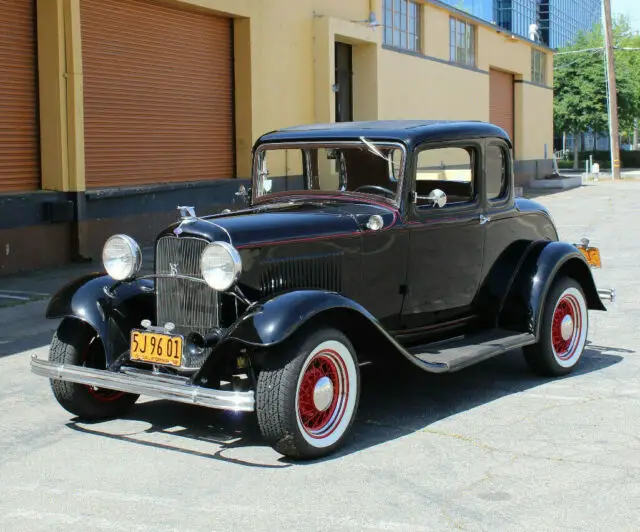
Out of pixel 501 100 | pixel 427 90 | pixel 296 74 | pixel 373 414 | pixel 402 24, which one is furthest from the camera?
pixel 501 100

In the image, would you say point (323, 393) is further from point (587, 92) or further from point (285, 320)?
point (587, 92)

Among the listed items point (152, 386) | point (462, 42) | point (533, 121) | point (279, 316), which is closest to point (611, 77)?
point (533, 121)

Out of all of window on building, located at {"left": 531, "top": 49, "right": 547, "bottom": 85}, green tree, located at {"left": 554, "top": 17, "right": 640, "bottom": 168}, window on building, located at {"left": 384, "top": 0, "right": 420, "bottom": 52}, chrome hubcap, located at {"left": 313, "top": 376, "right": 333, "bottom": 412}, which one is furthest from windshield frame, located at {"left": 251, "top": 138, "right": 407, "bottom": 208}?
green tree, located at {"left": 554, "top": 17, "right": 640, "bottom": 168}

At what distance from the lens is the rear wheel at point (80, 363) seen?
18.9 feet

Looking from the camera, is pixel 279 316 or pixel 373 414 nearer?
pixel 279 316

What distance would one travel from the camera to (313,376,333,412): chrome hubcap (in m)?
5.15

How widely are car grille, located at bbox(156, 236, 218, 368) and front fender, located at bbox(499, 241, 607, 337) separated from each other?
2431 mm

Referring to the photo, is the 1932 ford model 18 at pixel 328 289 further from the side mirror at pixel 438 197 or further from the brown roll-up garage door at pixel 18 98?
the brown roll-up garage door at pixel 18 98

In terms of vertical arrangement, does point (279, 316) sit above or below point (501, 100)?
below

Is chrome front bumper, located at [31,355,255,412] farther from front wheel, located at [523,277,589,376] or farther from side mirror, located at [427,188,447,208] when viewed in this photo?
front wheel, located at [523,277,589,376]

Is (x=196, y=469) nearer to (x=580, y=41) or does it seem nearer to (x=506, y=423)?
(x=506, y=423)

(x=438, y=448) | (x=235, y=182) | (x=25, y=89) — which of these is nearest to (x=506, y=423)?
(x=438, y=448)

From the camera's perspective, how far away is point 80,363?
580 centimetres

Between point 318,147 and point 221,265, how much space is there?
177cm
